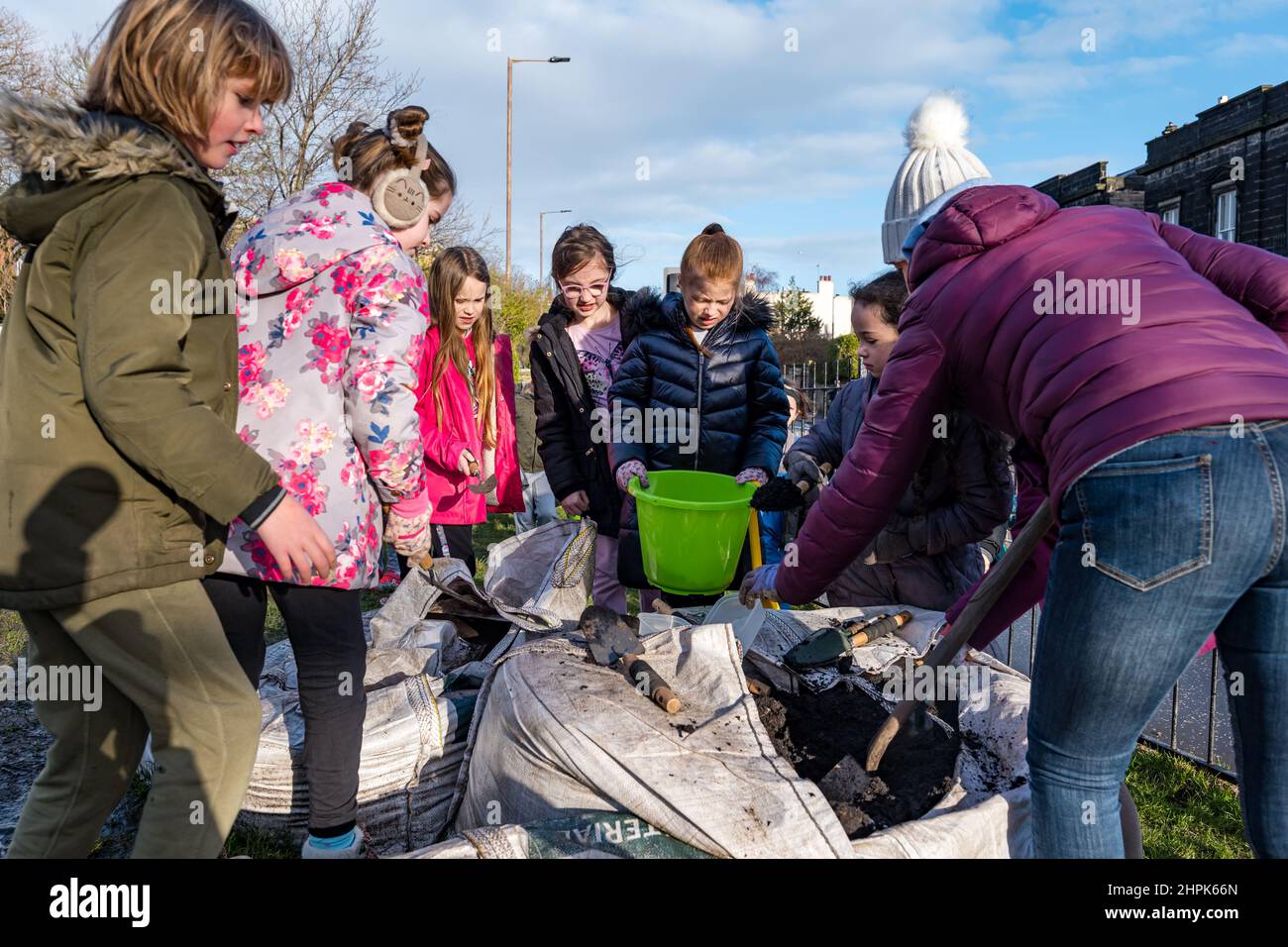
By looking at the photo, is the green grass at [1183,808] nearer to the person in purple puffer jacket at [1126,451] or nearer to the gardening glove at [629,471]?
the person in purple puffer jacket at [1126,451]

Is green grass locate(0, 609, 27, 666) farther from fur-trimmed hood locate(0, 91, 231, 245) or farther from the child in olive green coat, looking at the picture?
fur-trimmed hood locate(0, 91, 231, 245)

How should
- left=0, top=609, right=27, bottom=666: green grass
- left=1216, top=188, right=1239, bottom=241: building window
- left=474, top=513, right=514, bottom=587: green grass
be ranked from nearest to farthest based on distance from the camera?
left=0, top=609, right=27, bottom=666: green grass < left=474, top=513, right=514, bottom=587: green grass < left=1216, top=188, right=1239, bottom=241: building window

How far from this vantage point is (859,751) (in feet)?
6.84

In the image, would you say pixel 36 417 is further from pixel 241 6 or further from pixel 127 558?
pixel 241 6

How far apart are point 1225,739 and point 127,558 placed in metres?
3.62

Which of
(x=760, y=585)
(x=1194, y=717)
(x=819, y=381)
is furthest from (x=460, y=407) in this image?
(x=819, y=381)

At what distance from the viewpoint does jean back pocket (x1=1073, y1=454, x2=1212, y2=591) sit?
1265 millimetres

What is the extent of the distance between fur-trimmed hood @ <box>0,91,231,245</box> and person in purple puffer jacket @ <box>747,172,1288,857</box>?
1.42 meters

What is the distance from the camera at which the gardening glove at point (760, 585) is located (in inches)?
87.5

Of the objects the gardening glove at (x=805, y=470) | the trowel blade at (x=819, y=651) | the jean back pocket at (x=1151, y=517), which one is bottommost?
the trowel blade at (x=819, y=651)

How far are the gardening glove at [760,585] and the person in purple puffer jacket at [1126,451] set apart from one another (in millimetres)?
746

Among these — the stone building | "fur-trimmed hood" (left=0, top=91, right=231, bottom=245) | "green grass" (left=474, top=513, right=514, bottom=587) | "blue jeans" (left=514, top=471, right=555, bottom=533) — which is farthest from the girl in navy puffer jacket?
the stone building

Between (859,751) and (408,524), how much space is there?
1.20 m

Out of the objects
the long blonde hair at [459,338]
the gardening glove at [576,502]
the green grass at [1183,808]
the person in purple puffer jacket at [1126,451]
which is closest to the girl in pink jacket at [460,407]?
the long blonde hair at [459,338]
